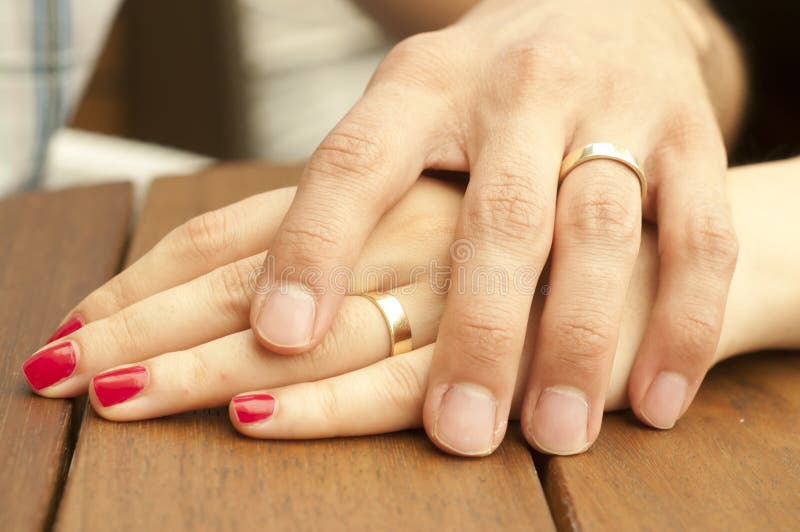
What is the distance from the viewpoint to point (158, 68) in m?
2.39

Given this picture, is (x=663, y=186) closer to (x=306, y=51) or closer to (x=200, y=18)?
(x=306, y=51)

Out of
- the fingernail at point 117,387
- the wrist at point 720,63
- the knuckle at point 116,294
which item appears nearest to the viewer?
the fingernail at point 117,387

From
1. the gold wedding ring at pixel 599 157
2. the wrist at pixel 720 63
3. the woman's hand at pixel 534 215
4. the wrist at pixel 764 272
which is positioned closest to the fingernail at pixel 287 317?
the woman's hand at pixel 534 215

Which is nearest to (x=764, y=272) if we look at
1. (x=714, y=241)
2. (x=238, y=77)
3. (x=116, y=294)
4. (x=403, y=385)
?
(x=714, y=241)

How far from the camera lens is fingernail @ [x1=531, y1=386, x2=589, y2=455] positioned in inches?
21.5

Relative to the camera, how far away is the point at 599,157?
25.6 inches

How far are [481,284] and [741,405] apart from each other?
236mm

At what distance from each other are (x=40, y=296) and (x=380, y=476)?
1.35 ft

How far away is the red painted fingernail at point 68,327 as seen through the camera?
633mm

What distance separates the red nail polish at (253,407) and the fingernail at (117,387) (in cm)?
7

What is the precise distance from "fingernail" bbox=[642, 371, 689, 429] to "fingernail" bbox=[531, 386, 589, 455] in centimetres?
6

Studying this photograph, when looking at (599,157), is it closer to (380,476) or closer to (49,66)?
(380,476)

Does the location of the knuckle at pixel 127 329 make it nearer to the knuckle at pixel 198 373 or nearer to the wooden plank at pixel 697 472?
the knuckle at pixel 198 373

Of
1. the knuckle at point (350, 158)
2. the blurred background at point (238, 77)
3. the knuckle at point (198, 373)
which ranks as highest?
the knuckle at point (350, 158)
